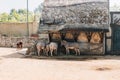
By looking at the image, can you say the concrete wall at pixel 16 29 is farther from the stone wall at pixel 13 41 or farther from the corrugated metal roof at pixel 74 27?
the corrugated metal roof at pixel 74 27

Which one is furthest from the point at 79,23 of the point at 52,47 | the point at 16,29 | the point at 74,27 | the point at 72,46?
the point at 16,29

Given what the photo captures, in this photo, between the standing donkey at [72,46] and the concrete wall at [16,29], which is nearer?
the standing donkey at [72,46]

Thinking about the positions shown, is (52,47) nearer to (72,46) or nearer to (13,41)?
(72,46)

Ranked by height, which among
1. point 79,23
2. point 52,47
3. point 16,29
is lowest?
point 52,47

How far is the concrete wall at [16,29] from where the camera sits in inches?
1478

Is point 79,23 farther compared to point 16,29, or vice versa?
A: point 16,29

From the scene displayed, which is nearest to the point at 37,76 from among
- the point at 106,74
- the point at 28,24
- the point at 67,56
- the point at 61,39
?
the point at 106,74

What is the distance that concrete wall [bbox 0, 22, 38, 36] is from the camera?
3753cm

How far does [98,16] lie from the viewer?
2294 cm

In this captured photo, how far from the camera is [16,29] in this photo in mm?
38094

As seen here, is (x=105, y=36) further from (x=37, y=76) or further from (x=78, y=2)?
(x=37, y=76)

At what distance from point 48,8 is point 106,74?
38.7 feet

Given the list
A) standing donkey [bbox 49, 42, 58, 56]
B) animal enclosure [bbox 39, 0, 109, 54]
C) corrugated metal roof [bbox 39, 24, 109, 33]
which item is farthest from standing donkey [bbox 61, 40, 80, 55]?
corrugated metal roof [bbox 39, 24, 109, 33]

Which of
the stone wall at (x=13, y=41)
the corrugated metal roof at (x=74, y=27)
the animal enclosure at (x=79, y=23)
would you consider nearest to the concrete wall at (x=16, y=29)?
the stone wall at (x=13, y=41)
